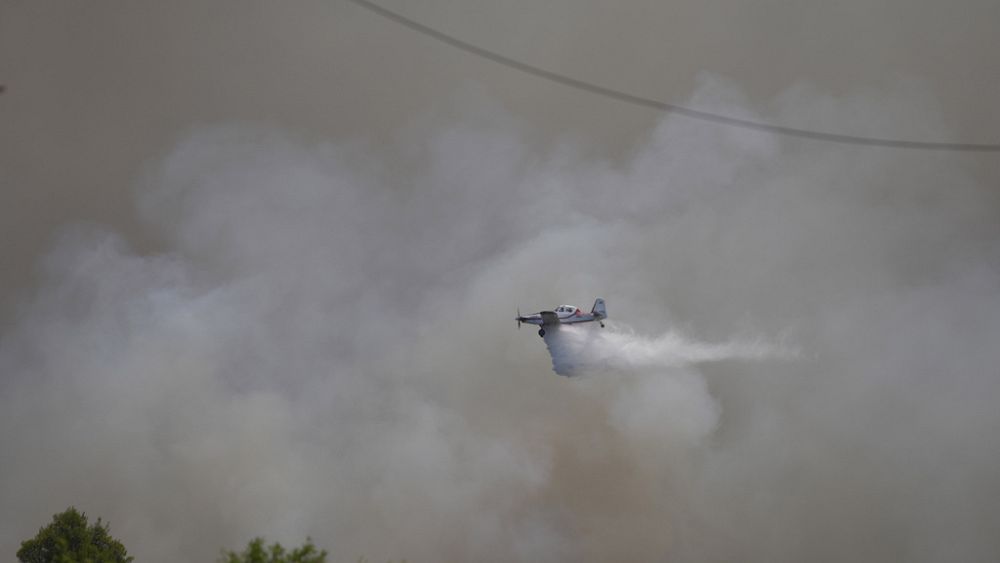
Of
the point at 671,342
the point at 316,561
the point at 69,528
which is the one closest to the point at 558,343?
the point at 671,342

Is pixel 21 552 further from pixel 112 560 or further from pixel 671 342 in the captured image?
pixel 671 342

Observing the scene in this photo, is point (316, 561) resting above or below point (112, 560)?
below

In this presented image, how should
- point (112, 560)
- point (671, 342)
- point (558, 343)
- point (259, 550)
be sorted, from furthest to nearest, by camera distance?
point (671, 342) → point (558, 343) → point (112, 560) → point (259, 550)

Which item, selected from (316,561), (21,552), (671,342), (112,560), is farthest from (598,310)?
(21,552)

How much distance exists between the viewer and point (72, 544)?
63156 mm

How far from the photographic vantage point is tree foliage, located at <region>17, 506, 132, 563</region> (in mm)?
62094

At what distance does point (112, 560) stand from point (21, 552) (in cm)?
609

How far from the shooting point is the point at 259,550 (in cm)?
4356

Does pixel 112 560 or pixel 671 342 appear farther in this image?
pixel 671 342

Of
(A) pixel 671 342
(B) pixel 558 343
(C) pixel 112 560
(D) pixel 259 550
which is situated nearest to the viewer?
(D) pixel 259 550

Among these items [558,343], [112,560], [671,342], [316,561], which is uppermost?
[671,342]

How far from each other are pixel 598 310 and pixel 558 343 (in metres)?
3.50

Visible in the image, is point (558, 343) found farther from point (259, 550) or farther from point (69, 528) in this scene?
point (69, 528)

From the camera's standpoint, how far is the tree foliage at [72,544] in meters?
62.1
